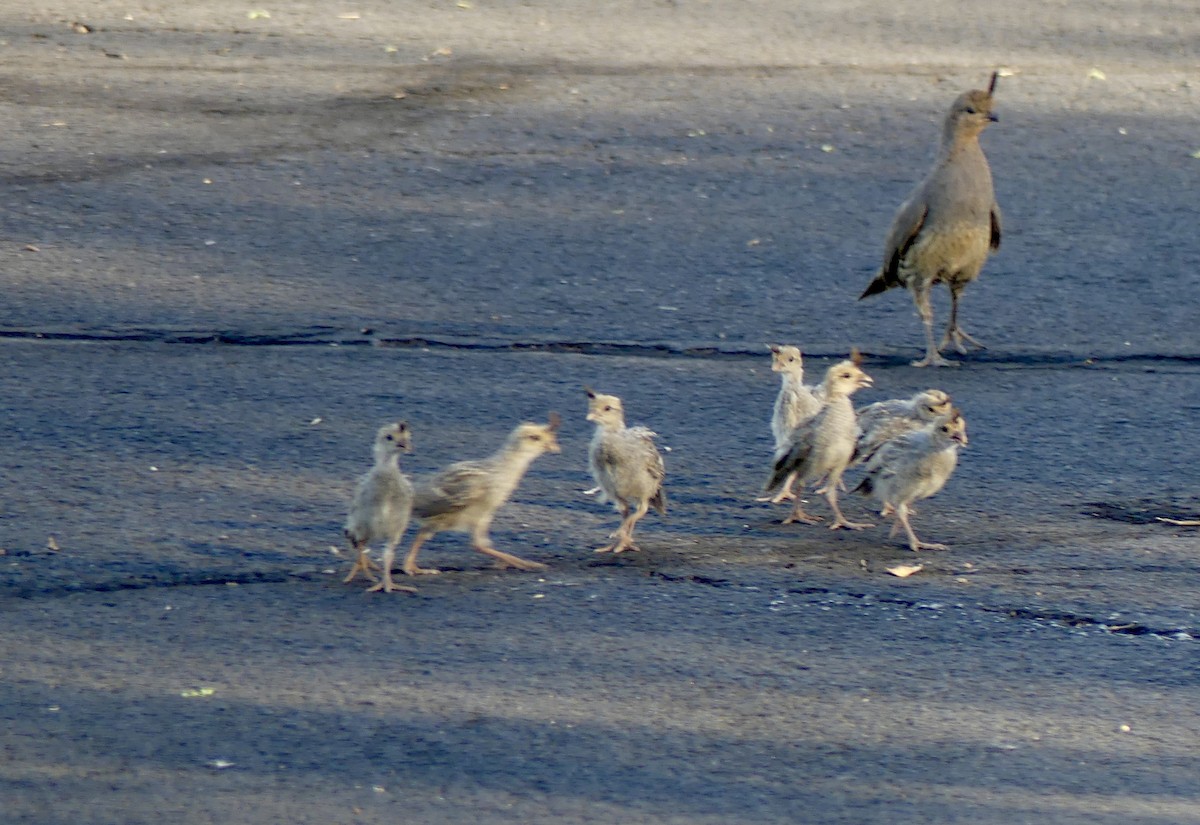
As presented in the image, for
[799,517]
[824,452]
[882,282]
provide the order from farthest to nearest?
[882,282] < [799,517] < [824,452]

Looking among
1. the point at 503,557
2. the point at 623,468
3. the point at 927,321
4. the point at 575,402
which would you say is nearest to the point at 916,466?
the point at 623,468

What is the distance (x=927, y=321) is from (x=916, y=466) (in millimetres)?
2053

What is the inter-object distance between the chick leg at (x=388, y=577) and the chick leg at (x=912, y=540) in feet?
5.63

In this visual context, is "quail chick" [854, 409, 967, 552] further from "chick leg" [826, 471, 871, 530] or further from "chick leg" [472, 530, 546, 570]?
"chick leg" [472, 530, 546, 570]

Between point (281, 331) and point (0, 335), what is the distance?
1207mm

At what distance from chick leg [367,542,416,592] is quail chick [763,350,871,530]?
1.47 metres

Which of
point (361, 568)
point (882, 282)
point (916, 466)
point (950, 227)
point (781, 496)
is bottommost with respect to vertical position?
point (361, 568)

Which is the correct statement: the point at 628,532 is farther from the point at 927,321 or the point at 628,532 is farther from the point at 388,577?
the point at 927,321

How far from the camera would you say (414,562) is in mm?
6258

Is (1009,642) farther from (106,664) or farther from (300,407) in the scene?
(300,407)

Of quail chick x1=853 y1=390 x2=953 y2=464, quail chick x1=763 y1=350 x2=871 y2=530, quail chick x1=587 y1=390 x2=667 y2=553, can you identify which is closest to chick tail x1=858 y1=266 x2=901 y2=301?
quail chick x1=853 y1=390 x2=953 y2=464

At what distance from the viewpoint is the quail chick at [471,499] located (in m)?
6.15

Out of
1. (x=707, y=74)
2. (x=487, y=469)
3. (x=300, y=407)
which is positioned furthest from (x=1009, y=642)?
(x=707, y=74)

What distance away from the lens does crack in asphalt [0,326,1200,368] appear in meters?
8.17
